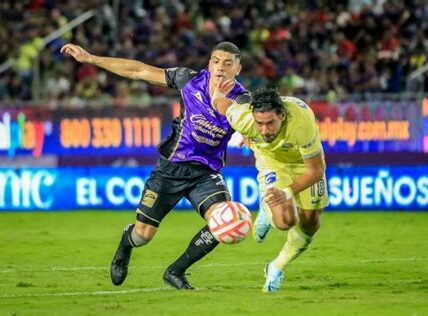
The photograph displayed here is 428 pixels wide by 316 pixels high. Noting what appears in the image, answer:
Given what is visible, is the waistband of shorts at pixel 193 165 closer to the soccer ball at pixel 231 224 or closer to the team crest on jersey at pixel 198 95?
the team crest on jersey at pixel 198 95

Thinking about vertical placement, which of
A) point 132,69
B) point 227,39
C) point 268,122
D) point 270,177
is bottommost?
point 270,177

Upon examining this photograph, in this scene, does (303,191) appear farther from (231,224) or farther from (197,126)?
(197,126)

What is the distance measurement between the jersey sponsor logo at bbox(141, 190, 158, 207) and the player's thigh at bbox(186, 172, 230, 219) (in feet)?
1.12

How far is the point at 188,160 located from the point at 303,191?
1215mm

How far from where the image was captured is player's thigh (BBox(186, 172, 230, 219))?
11167 millimetres

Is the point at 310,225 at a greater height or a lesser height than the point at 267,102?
lesser

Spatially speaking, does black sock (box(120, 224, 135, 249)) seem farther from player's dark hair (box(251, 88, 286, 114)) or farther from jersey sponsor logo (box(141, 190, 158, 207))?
player's dark hair (box(251, 88, 286, 114))

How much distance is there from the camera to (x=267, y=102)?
10109 millimetres

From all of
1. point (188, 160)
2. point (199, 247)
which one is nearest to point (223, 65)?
point (188, 160)

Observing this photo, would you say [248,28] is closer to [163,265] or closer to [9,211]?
[9,211]

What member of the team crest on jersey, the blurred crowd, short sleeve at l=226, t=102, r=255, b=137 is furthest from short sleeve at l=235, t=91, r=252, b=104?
the blurred crowd

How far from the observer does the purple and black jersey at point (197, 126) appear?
445 inches

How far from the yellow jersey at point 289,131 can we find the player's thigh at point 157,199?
102cm

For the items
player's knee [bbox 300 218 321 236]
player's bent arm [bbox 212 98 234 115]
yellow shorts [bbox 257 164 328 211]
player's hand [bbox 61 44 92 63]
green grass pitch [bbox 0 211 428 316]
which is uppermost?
player's hand [bbox 61 44 92 63]
